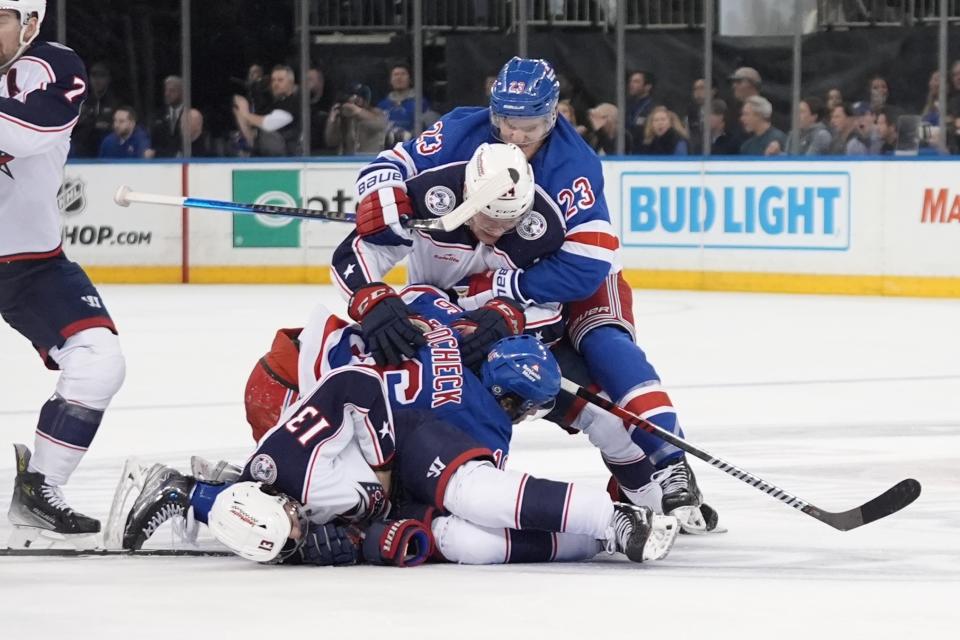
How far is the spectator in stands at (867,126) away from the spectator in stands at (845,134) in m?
0.02

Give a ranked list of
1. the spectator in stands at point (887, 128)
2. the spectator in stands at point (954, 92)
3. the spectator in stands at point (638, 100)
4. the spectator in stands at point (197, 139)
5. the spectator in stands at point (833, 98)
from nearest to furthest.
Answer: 1. the spectator in stands at point (954, 92)
2. the spectator in stands at point (887, 128)
3. the spectator in stands at point (833, 98)
4. the spectator in stands at point (638, 100)
5. the spectator in stands at point (197, 139)

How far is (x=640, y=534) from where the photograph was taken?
3.75 metres

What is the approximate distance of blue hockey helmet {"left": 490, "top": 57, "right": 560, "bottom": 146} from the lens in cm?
435

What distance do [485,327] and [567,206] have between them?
17.9 inches

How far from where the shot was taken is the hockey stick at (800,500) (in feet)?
13.7

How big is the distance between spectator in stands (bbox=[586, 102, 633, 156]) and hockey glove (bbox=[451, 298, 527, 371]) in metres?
8.58

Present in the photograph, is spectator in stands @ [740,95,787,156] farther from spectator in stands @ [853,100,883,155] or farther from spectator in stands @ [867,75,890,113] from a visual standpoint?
spectator in stands @ [867,75,890,113]

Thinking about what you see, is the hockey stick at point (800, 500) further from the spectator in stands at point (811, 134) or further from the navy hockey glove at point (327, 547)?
the spectator in stands at point (811, 134)

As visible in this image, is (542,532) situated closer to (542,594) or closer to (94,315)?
(542,594)

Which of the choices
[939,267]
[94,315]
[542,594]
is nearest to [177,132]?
[939,267]

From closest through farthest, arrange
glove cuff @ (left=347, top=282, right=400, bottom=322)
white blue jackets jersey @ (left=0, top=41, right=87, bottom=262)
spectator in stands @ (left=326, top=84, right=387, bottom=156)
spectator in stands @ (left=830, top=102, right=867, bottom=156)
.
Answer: white blue jackets jersey @ (left=0, top=41, right=87, bottom=262) → glove cuff @ (left=347, top=282, right=400, bottom=322) → spectator in stands @ (left=830, top=102, right=867, bottom=156) → spectator in stands @ (left=326, top=84, right=387, bottom=156)

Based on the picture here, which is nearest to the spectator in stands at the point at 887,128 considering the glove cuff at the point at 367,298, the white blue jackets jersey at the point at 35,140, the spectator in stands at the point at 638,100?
the spectator in stands at the point at 638,100

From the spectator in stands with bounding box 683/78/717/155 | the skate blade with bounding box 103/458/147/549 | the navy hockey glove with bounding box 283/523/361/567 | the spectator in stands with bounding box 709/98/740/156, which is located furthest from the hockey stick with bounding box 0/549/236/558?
the spectator in stands with bounding box 683/78/717/155

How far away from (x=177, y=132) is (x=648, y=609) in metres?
10.7
